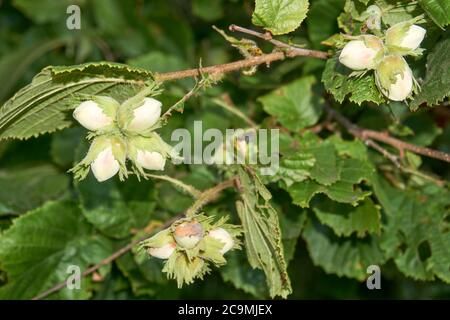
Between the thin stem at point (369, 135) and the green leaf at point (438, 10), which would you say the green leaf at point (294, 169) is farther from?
the green leaf at point (438, 10)

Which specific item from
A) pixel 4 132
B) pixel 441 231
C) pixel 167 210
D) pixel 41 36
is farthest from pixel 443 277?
pixel 41 36

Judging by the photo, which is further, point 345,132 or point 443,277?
point 345,132

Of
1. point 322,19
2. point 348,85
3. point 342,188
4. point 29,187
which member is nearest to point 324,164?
point 342,188

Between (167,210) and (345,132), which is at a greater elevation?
(345,132)

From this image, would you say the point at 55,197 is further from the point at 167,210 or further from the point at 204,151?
the point at 204,151

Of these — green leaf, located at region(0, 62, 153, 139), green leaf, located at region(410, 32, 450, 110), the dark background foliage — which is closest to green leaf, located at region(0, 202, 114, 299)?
the dark background foliage

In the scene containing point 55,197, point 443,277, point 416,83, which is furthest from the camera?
point 55,197

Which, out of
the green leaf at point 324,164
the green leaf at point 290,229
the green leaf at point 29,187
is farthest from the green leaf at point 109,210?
the green leaf at point 324,164
